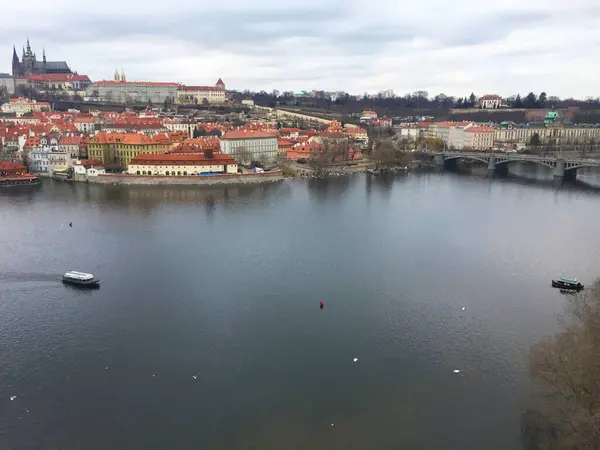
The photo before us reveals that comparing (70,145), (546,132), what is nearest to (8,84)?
(70,145)

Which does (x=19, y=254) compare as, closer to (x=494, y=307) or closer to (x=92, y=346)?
(x=92, y=346)

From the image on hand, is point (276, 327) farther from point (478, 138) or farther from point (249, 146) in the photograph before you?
point (478, 138)

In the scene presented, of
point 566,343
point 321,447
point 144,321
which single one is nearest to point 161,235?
point 144,321

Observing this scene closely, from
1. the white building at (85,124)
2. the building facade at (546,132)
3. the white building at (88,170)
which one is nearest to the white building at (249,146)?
the white building at (88,170)

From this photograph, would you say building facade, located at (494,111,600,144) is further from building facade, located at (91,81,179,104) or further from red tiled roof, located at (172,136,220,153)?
building facade, located at (91,81,179,104)

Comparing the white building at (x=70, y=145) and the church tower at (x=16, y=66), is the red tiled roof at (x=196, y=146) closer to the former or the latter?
the white building at (x=70, y=145)
